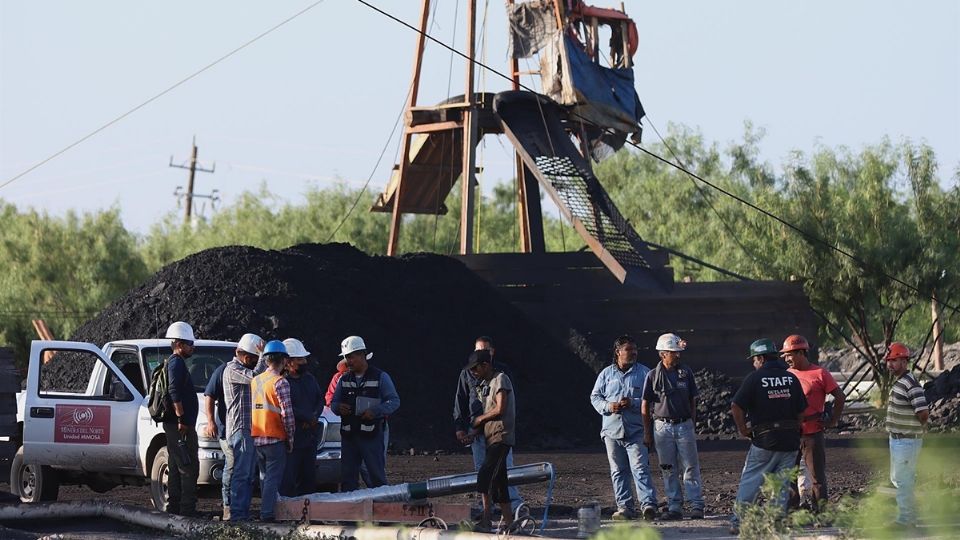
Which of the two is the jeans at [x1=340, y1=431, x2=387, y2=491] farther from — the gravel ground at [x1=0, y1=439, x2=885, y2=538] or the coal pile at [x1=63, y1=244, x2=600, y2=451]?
the coal pile at [x1=63, y1=244, x2=600, y2=451]

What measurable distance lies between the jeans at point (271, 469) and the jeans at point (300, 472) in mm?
233

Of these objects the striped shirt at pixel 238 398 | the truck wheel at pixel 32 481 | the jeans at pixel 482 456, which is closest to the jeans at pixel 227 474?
the striped shirt at pixel 238 398

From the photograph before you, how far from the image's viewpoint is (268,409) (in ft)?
44.7

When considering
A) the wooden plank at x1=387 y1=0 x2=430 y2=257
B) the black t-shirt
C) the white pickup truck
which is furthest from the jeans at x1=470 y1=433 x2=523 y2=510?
the wooden plank at x1=387 y1=0 x2=430 y2=257

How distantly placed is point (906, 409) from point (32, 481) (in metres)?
9.68

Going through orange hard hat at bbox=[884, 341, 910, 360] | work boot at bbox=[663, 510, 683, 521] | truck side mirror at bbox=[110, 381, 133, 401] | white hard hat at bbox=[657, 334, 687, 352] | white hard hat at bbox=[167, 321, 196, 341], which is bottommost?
work boot at bbox=[663, 510, 683, 521]

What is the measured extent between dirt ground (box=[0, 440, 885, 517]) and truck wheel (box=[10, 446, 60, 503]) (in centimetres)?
82

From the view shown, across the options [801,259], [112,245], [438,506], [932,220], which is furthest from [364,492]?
[112,245]

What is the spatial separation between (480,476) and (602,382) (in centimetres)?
213

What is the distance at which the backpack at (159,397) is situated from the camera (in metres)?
14.2

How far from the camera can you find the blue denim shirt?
14.5m

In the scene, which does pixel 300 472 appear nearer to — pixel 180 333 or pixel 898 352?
pixel 180 333

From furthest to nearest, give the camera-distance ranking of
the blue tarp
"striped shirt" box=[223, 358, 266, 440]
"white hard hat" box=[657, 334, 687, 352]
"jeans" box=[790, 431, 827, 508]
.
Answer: the blue tarp < "white hard hat" box=[657, 334, 687, 352] < "striped shirt" box=[223, 358, 266, 440] < "jeans" box=[790, 431, 827, 508]

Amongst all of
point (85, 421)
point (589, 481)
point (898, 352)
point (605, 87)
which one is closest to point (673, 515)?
point (898, 352)
